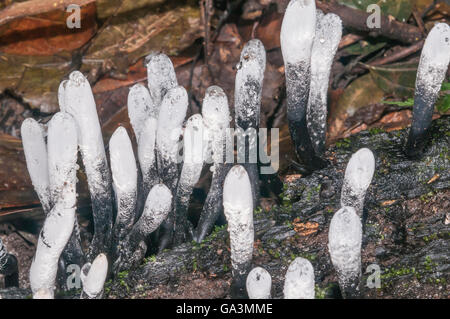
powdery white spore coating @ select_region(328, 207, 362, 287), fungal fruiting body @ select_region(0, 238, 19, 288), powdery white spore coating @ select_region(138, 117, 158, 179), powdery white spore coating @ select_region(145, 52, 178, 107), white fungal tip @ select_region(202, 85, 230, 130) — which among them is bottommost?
fungal fruiting body @ select_region(0, 238, 19, 288)

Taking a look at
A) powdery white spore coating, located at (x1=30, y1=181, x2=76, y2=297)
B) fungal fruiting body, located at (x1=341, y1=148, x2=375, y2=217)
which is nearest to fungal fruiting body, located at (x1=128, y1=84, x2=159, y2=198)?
powdery white spore coating, located at (x1=30, y1=181, x2=76, y2=297)

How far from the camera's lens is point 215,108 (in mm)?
2674

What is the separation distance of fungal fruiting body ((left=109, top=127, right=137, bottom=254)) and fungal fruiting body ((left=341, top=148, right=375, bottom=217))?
0.98 metres

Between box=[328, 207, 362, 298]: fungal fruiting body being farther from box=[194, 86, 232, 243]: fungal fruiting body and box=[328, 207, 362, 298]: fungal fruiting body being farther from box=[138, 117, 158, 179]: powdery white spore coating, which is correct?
box=[138, 117, 158, 179]: powdery white spore coating

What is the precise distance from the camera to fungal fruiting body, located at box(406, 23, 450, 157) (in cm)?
259

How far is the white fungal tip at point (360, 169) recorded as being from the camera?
239 cm

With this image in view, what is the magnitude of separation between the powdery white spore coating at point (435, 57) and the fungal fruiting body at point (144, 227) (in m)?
1.34

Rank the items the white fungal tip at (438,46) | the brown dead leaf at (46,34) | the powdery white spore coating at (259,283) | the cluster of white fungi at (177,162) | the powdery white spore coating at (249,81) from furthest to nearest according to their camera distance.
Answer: the brown dead leaf at (46,34)
the powdery white spore coating at (249,81)
the white fungal tip at (438,46)
the cluster of white fungi at (177,162)
the powdery white spore coating at (259,283)

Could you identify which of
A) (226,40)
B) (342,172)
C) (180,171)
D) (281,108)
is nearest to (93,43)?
(226,40)

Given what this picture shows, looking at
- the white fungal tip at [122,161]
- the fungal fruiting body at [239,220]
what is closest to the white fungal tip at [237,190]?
the fungal fruiting body at [239,220]

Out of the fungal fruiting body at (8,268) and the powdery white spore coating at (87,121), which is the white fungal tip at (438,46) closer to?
the powdery white spore coating at (87,121)

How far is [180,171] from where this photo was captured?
3.07m
